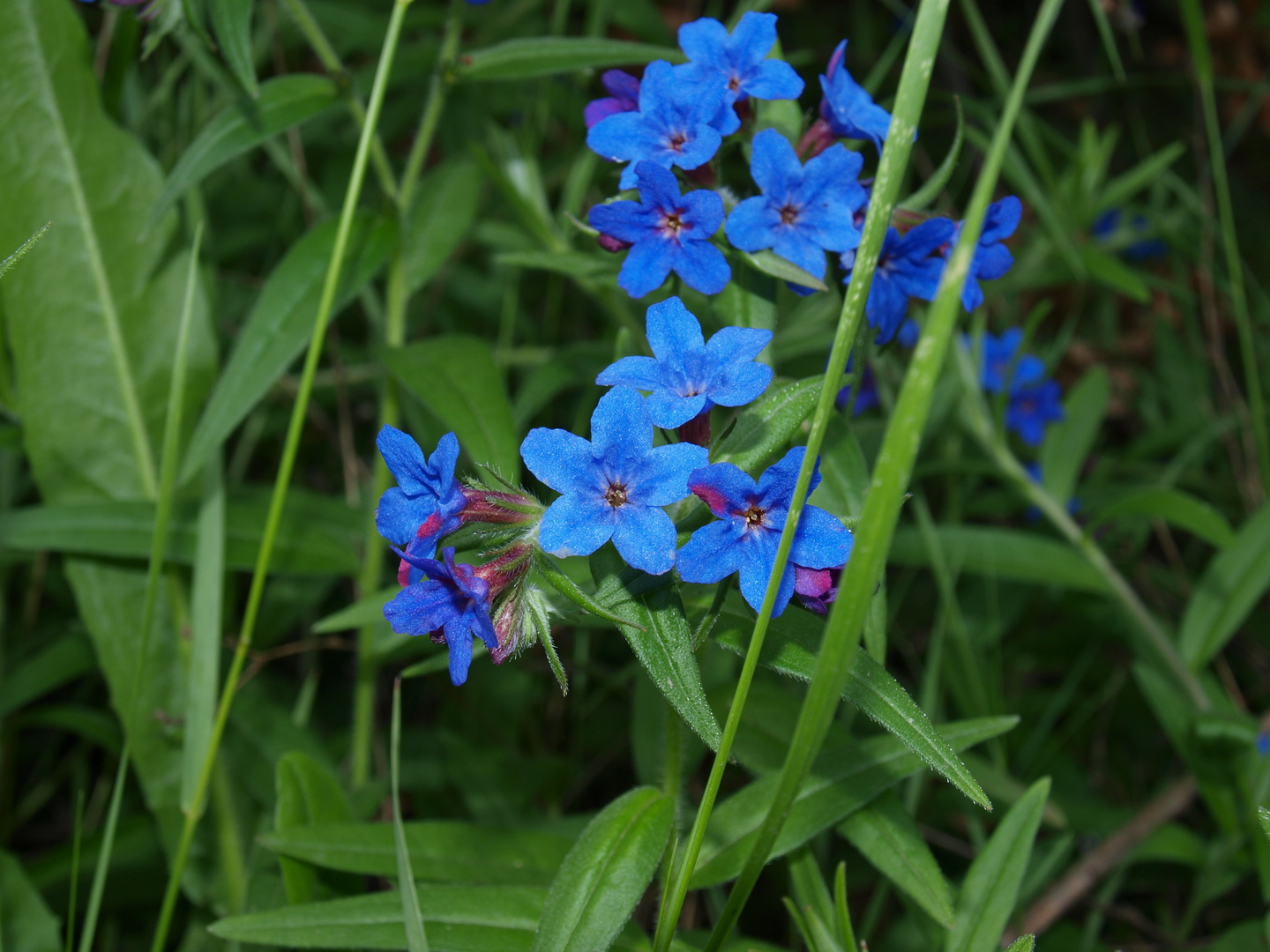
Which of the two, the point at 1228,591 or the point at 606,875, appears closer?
the point at 606,875

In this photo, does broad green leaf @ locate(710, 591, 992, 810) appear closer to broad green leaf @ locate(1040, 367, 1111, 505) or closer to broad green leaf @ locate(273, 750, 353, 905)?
broad green leaf @ locate(273, 750, 353, 905)

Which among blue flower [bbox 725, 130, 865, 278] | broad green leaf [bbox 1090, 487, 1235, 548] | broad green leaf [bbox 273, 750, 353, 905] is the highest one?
blue flower [bbox 725, 130, 865, 278]

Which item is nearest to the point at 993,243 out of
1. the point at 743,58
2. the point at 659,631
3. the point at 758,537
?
the point at 743,58

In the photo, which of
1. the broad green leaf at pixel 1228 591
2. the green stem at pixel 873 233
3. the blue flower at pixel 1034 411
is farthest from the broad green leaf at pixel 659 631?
the blue flower at pixel 1034 411

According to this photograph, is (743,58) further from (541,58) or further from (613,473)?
(613,473)

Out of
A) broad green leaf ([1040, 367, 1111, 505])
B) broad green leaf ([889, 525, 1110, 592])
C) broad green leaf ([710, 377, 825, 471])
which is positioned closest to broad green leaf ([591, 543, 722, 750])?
broad green leaf ([710, 377, 825, 471])

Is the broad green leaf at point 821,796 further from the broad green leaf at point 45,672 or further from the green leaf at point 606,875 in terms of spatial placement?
the broad green leaf at point 45,672

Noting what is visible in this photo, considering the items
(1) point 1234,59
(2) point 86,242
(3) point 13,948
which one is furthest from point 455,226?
(1) point 1234,59
